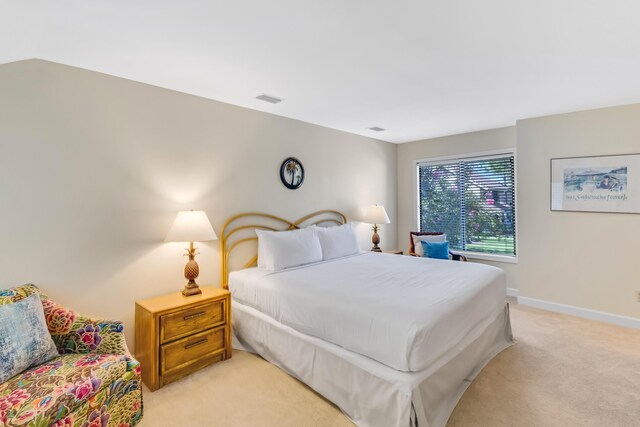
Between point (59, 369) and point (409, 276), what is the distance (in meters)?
2.59

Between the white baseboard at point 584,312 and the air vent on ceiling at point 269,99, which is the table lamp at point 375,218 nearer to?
the white baseboard at point 584,312

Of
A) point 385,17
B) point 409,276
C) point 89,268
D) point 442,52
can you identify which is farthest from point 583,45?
point 89,268

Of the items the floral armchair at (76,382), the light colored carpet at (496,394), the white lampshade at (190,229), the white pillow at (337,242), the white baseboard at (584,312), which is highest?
the white lampshade at (190,229)

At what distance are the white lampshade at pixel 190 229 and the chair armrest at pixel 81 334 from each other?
2.63 feet

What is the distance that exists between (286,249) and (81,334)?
70.8 inches

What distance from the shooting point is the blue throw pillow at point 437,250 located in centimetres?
432

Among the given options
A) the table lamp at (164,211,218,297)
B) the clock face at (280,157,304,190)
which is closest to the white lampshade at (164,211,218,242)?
the table lamp at (164,211,218,297)

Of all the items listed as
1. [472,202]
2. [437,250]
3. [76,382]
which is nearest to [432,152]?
[472,202]

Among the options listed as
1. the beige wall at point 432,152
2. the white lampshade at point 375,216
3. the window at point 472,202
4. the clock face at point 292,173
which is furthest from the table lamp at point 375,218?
the clock face at point 292,173

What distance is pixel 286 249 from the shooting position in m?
3.29

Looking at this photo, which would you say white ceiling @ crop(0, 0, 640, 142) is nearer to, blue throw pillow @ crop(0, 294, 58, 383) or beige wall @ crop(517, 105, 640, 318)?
beige wall @ crop(517, 105, 640, 318)

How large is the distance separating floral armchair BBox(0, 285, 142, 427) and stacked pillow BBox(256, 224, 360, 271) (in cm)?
146

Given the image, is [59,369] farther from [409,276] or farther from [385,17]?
[385,17]

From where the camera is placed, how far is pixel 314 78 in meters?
2.69
